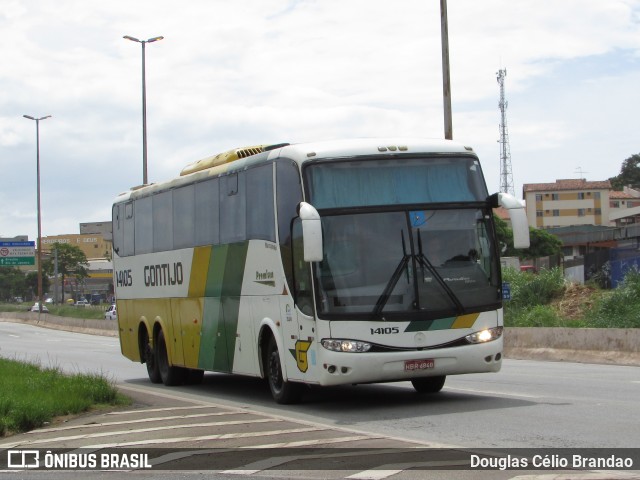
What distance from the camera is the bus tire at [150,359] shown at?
851 inches

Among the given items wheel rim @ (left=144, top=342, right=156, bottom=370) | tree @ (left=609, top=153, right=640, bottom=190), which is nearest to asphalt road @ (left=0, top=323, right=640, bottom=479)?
wheel rim @ (left=144, top=342, right=156, bottom=370)

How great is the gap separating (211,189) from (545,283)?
17.2 meters

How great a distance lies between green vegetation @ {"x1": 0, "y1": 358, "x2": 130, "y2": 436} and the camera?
43.6ft

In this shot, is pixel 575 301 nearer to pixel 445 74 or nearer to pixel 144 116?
pixel 445 74

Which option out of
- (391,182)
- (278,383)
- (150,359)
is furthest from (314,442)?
(150,359)

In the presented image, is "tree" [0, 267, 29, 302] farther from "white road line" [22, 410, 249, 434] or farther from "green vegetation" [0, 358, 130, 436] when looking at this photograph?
"white road line" [22, 410, 249, 434]

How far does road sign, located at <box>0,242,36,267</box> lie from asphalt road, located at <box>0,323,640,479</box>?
221 ft

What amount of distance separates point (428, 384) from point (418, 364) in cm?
249

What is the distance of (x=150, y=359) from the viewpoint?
71.9 feet

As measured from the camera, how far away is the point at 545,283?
108ft

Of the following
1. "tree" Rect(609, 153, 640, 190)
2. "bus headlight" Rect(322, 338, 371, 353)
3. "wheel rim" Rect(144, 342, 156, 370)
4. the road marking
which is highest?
"tree" Rect(609, 153, 640, 190)

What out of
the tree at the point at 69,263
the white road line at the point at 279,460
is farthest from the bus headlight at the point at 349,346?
the tree at the point at 69,263

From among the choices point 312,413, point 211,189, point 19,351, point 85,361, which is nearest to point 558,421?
point 312,413

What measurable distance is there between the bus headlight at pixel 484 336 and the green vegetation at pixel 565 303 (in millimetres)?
12106
